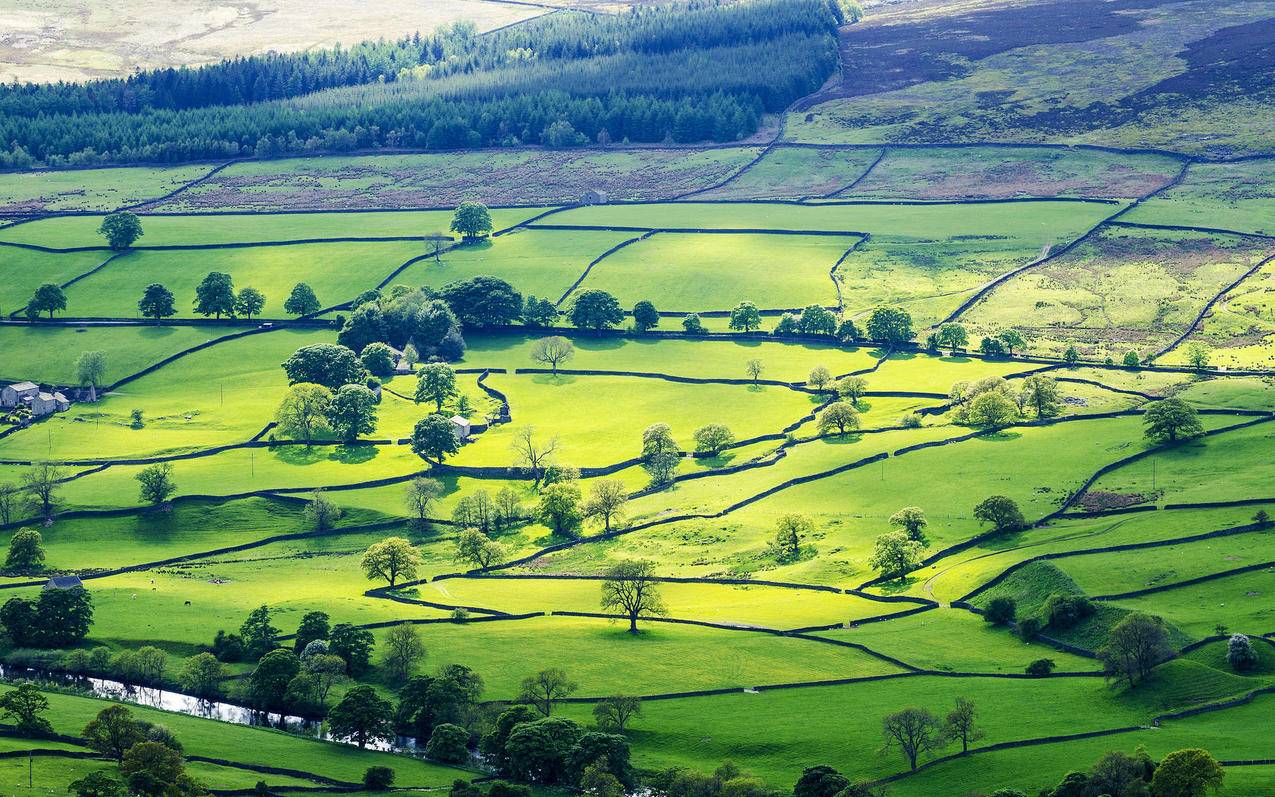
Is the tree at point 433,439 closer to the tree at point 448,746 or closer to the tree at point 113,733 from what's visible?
the tree at point 448,746

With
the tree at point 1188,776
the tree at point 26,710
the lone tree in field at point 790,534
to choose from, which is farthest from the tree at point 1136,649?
the tree at point 26,710

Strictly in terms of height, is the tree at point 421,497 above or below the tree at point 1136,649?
below

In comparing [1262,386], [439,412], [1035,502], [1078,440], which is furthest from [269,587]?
[1262,386]

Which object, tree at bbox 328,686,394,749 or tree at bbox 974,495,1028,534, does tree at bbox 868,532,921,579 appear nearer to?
tree at bbox 974,495,1028,534

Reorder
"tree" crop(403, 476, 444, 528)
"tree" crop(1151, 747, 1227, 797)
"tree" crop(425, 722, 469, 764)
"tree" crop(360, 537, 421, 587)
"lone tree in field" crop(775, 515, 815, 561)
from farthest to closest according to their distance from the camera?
"tree" crop(403, 476, 444, 528)
"lone tree in field" crop(775, 515, 815, 561)
"tree" crop(360, 537, 421, 587)
"tree" crop(425, 722, 469, 764)
"tree" crop(1151, 747, 1227, 797)

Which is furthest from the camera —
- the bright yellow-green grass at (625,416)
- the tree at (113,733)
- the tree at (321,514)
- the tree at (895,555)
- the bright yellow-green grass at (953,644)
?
the bright yellow-green grass at (625,416)

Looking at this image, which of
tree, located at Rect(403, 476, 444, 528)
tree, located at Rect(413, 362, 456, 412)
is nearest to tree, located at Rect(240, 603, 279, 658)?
tree, located at Rect(403, 476, 444, 528)
